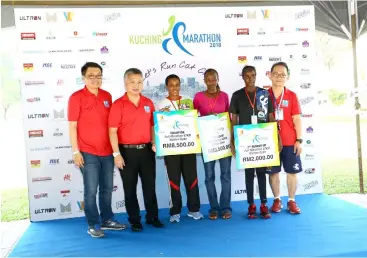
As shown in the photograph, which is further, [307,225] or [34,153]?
[34,153]

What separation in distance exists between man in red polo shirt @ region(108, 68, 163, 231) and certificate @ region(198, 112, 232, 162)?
0.54m

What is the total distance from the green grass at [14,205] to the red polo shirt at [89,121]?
2637 millimetres

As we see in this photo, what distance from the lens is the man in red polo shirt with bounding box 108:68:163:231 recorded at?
11.0 feet

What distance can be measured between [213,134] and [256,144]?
440 mm

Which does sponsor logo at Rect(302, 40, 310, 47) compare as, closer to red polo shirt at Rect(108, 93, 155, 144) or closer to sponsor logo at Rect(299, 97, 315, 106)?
sponsor logo at Rect(299, 97, 315, 106)

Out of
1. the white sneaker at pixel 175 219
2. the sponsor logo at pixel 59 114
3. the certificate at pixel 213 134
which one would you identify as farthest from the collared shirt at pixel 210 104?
the sponsor logo at pixel 59 114

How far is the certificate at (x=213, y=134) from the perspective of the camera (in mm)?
3697

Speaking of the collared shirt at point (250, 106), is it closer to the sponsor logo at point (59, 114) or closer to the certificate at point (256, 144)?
the certificate at point (256, 144)

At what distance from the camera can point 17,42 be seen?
416cm

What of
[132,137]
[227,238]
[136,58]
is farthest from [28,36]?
[227,238]

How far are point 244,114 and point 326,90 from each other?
590 cm

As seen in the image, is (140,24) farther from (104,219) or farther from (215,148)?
(104,219)

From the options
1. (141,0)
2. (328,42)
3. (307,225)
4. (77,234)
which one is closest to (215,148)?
(307,225)

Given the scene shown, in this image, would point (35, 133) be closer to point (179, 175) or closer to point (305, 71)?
point (179, 175)
